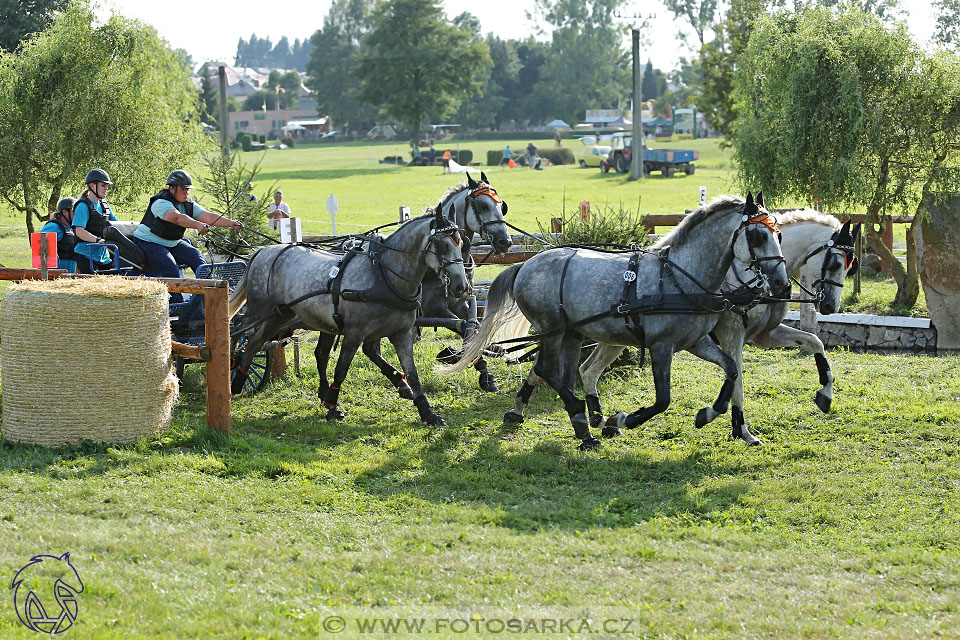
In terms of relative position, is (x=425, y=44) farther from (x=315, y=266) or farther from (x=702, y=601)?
(x=702, y=601)

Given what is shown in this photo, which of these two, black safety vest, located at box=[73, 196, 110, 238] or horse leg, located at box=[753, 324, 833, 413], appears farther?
black safety vest, located at box=[73, 196, 110, 238]

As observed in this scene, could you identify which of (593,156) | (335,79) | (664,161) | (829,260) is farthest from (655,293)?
(335,79)

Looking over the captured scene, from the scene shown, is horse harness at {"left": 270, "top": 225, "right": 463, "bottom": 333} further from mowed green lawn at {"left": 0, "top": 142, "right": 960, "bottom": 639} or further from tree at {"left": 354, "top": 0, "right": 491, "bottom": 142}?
tree at {"left": 354, "top": 0, "right": 491, "bottom": 142}

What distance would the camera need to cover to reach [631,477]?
798cm

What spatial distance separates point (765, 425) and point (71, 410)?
6030 mm

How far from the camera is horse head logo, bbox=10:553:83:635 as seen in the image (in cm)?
489

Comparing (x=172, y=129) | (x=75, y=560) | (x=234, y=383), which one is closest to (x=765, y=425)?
(x=234, y=383)

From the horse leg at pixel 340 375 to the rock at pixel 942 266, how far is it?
26.5 feet

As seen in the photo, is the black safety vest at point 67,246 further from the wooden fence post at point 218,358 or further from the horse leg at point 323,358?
the horse leg at point 323,358

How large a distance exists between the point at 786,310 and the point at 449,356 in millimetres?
3486

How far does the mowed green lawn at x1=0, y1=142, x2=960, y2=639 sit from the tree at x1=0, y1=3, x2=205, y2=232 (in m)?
12.1

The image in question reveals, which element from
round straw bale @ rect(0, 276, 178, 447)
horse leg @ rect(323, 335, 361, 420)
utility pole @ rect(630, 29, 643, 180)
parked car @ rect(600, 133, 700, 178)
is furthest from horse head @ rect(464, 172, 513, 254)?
parked car @ rect(600, 133, 700, 178)

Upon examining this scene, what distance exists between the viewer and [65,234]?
10.4m

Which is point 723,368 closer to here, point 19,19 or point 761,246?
point 761,246
